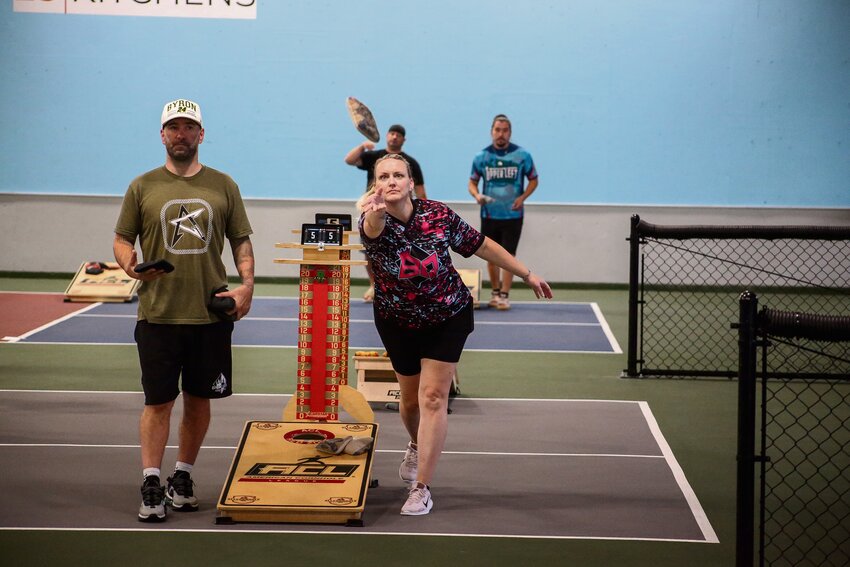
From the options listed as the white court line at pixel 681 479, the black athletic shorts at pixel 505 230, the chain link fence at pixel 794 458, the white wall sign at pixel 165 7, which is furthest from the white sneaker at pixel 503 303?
the white wall sign at pixel 165 7

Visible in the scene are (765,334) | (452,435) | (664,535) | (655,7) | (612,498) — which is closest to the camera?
(765,334)

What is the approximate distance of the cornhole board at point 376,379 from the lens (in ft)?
27.1

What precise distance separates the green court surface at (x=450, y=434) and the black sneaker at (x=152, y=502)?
8 cm

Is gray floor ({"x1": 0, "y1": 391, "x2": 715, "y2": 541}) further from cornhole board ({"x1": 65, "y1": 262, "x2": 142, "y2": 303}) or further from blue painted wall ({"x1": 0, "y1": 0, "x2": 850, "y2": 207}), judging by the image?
blue painted wall ({"x1": 0, "y1": 0, "x2": 850, "y2": 207})

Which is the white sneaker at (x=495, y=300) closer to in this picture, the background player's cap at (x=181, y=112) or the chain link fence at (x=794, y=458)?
the chain link fence at (x=794, y=458)

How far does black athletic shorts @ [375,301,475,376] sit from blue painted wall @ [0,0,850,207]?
10081 mm

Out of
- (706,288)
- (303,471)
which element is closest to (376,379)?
(303,471)

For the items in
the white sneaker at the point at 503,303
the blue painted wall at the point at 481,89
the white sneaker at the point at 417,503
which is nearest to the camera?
the white sneaker at the point at 417,503

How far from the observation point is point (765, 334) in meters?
3.95

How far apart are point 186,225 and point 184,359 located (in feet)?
2.18

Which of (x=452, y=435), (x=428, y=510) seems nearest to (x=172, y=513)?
(x=428, y=510)

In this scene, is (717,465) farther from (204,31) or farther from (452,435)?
(204,31)

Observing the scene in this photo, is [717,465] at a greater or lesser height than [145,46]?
lesser

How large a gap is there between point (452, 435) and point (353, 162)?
17.9 ft
